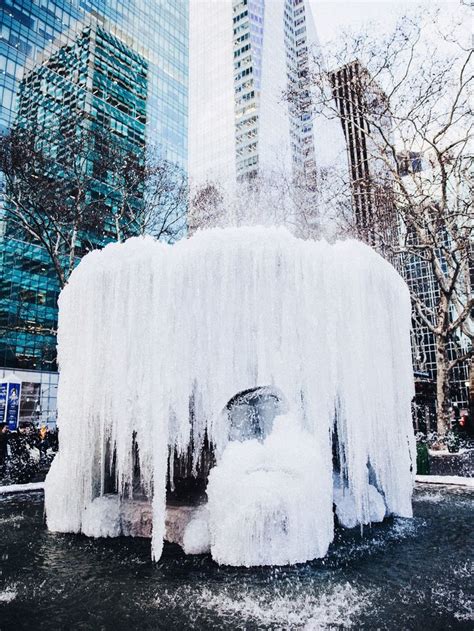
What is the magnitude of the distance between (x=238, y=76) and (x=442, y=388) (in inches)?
2942

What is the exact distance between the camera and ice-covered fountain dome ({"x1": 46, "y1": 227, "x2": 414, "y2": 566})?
577cm

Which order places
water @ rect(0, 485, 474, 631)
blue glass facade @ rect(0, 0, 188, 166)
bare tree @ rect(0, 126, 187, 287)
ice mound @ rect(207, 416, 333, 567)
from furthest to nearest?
blue glass facade @ rect(0, 0, 188, 166), bare tree @ rect(0, 126, 187, 287), ice mound @ rect(207, 416, 333, 567), water @ rect(0, 485, 474, 631)

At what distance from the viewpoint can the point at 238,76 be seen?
76938 mm

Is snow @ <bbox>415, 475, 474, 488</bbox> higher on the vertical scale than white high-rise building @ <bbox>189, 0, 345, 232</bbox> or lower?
lower

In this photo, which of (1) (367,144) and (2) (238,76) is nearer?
(1) (367,144)

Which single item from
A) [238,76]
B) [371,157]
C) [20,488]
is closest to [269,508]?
[20,488]

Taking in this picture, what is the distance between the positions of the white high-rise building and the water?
60.6 metres

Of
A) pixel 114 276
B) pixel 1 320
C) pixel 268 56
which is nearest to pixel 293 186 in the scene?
pixel 114 276

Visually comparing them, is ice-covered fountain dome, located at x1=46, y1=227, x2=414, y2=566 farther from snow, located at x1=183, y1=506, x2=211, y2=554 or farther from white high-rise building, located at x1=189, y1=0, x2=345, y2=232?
white high-rise building, located at x1=189, y1=0, x2=345, y2=232

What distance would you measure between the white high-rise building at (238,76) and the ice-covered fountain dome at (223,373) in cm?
5839

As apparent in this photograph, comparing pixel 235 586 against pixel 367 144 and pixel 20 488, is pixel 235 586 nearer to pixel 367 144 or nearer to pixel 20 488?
pixel 20 488

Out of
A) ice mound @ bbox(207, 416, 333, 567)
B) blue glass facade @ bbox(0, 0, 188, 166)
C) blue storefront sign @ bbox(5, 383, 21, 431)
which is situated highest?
blue glass facade @ bbox(0, 0, 188, 166)

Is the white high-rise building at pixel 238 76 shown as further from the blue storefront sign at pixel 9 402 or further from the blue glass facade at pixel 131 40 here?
the blue storefront sign at pixel 9 402

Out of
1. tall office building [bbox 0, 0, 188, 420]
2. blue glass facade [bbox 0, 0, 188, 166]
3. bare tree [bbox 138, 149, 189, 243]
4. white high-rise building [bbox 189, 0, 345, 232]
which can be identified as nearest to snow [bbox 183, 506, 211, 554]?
bare tree [bbox 138, 149, 189, 243]
